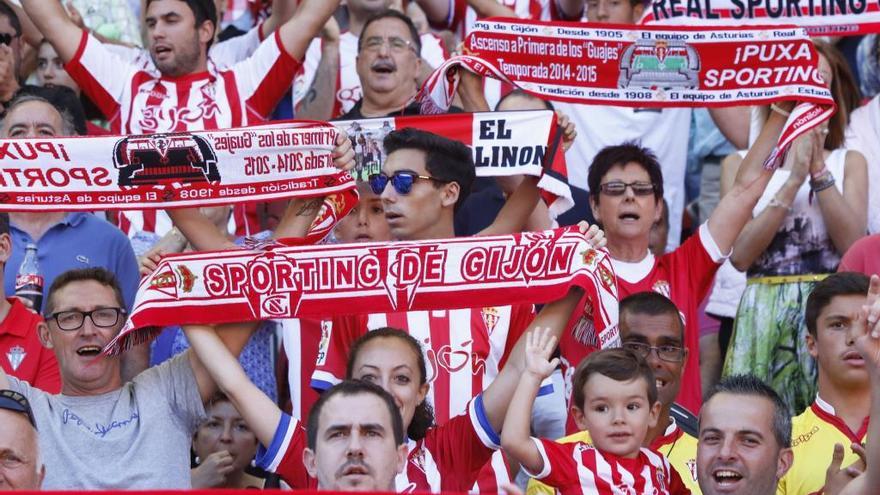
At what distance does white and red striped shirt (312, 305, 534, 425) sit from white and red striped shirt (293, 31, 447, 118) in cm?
285

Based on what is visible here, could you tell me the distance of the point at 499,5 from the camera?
984 cm

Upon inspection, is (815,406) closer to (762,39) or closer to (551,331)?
(551,331)

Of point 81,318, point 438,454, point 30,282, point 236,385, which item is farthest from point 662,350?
point 30,282

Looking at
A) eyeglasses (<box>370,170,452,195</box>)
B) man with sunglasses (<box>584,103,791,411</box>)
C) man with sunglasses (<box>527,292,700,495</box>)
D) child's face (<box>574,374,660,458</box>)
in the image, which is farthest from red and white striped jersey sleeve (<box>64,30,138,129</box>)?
child's face (<box>574,374,660,458</box>)

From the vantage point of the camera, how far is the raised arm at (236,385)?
263 inches

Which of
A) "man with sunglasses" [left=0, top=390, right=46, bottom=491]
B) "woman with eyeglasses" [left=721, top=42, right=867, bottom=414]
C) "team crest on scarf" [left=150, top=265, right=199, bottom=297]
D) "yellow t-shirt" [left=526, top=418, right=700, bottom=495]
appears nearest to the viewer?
"man with sunglasses" [left=0, top=390, right=46, bottom=491]

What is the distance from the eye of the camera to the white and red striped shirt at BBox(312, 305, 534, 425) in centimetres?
720

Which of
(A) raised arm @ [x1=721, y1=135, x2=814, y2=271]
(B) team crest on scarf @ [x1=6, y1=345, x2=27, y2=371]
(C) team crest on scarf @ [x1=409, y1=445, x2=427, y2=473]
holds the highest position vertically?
(A) raised arm @ [x1=721, y1=135, x2=814, y2=271]

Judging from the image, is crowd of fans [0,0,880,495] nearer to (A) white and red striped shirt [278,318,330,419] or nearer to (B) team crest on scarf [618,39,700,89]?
(A) white and red striped shirt [278,318,330,419]

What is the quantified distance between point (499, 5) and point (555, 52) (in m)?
1.56

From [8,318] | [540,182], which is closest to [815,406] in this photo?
[540,182]

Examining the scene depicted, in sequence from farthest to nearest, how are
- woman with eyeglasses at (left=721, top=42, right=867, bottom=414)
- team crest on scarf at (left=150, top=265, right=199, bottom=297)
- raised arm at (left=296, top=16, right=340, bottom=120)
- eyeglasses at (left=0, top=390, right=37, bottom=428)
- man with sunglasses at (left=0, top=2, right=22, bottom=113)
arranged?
raised arm at (left=296, top=16, right=340, bottom=120), man with sunglasses at (left=0, top=2, right=22, bottom=113), woman with eyeglasses at (left=721, top=42, right=867, bottom=414), team crest on scarf at (left=150, top=265, right=199, bottom=297), eyeglasses at (left=0, top=390, right=37, bottom=428)

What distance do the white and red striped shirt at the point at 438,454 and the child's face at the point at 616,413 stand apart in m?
0.37

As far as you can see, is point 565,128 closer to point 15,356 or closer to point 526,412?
point 526,412
